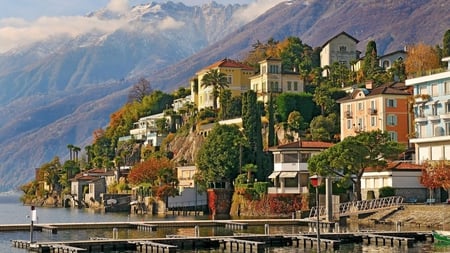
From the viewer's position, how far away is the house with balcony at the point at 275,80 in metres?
149

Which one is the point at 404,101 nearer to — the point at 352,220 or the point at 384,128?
the point at 384,128

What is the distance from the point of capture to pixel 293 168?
112438 millimetres

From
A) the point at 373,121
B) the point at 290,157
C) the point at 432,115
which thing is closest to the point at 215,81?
the point at 373,121

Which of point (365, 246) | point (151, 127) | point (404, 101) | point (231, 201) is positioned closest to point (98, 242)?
point (365, 246)

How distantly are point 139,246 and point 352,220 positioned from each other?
33.0 meters

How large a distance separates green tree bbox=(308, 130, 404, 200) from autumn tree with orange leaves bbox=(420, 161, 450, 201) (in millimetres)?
4336

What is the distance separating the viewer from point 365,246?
2793 inches

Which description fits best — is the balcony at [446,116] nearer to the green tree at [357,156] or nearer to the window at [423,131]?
the window at [423,131]

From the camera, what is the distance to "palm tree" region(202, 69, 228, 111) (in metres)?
160

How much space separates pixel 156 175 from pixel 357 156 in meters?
51.4

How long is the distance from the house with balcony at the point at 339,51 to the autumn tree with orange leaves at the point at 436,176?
7266 centimetres

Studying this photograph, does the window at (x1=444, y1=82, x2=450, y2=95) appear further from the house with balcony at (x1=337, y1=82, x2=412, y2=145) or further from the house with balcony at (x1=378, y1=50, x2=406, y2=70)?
the house with balcony at (x1=378, y1=50, x2=406, y2=70)

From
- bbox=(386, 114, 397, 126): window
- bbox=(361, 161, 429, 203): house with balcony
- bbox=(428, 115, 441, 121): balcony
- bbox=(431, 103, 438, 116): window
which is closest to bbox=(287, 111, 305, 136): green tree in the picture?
bbox=(386, 114, 397, 126): window

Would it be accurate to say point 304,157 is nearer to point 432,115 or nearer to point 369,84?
point 432,115
